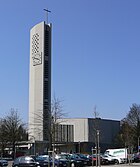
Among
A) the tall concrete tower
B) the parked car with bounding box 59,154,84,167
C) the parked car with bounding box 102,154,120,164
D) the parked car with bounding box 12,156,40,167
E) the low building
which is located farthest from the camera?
the low building

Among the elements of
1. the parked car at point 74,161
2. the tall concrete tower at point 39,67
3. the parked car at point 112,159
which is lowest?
the parked car at point 112,159

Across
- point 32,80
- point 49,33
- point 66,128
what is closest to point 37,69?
point 32,80

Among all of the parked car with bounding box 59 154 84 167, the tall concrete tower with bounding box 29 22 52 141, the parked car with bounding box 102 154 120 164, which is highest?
the tall concrete tower with bounding box 29 22 52 141

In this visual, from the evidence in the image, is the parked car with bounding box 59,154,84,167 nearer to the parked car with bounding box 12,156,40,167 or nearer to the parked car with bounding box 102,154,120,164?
the parked car with bounding box 12,156,40,167

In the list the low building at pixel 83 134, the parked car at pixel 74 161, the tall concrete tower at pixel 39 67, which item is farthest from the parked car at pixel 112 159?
the low building at pixel 83 134

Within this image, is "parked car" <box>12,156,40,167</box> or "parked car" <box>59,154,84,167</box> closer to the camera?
"parked car" <box>12,156,40,167</box>

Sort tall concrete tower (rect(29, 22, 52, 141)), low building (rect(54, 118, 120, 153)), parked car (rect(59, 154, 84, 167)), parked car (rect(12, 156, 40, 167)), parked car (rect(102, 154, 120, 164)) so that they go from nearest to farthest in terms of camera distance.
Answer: parked car (rect(12, 156, 40, 167)) → parked car (rect(59, 154, 84, 167)) → parked car (rect(102, 154, 120, 164)) → tall concrete tower (rect(29, 22, 52, 141)) → low building (rect(54, 118, 120, 153))

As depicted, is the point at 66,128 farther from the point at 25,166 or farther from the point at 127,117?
the point at 25,166

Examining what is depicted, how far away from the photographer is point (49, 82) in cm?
11338

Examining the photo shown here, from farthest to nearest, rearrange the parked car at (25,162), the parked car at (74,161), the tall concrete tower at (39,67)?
the tall concrete tower at (39,67)
the parked car at (74,161)
the parked car at (25,162)

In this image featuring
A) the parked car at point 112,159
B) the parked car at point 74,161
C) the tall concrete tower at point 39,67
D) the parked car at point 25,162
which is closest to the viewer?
the parked car at point 25,162

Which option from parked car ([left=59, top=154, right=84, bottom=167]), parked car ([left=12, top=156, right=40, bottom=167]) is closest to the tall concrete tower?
parked car ([left=59, top=154, right=84, bottom=167])

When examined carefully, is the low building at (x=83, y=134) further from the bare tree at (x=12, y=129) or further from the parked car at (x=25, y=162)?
the parked car at (x=25, y=162)

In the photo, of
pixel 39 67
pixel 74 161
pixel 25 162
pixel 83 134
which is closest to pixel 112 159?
pixel 74 161
